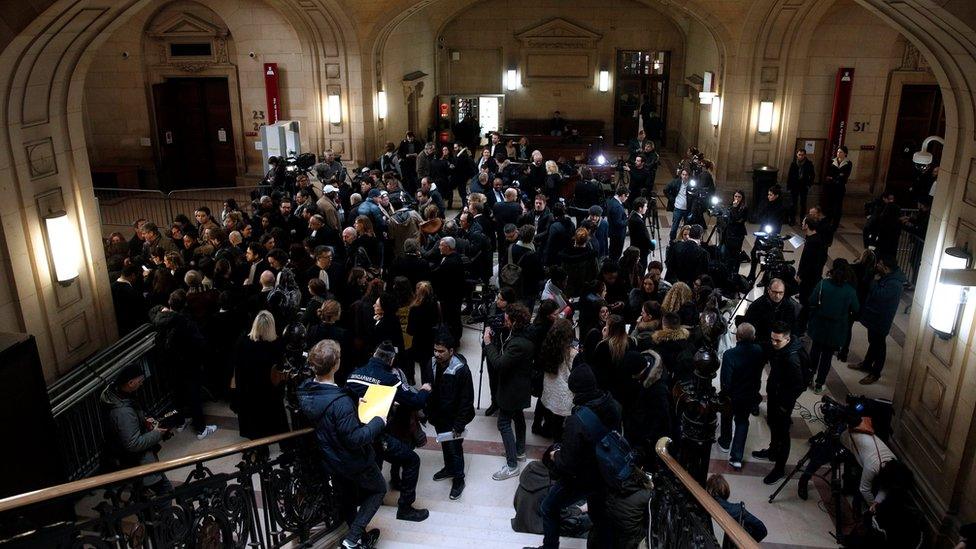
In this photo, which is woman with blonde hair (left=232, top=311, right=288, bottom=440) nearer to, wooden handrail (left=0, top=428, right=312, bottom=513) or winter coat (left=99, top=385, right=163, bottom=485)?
winter coat (left=99, top=385, right=163, bottom=485)

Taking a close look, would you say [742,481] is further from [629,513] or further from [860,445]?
[629,513]

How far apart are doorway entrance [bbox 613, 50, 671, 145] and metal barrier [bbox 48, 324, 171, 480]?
17.3 meters

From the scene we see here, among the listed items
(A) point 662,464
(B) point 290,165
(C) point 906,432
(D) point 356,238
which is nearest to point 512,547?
(A) point 662,464

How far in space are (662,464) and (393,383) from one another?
6.51 feet

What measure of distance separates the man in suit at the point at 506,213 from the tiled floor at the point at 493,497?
3066 millimetres

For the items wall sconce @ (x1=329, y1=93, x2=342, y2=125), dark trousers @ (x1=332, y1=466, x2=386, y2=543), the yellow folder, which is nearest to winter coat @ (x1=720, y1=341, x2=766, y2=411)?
the yellow folder

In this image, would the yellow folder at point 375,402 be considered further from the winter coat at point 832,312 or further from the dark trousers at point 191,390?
the winter coat at point 832,312

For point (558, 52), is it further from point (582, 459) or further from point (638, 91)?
point (582, 459)

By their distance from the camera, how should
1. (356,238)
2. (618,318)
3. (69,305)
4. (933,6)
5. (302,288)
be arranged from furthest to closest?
(356,238), (302,288), (69,305), (618,318), (933,6)

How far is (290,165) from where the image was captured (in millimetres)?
13742

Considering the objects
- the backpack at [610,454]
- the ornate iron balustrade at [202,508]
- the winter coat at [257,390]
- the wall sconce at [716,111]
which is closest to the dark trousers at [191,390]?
the winter coat at [257,390]

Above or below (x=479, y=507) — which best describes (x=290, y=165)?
above

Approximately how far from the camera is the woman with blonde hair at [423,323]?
712cm

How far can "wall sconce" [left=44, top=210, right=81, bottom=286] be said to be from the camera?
6.78 metres
